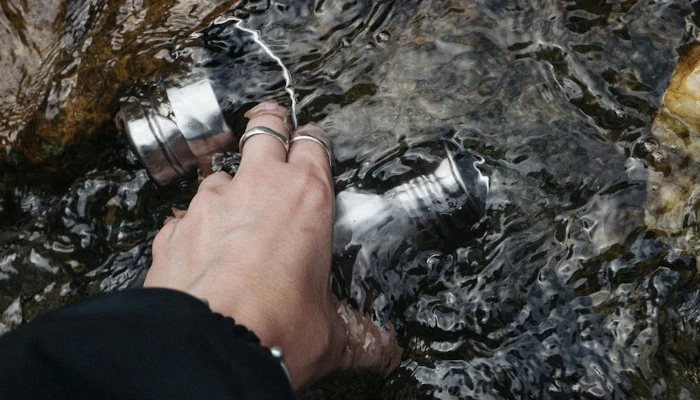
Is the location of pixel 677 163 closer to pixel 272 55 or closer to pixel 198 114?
pixel 272 55

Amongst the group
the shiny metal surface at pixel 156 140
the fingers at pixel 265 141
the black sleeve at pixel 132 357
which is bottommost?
the fingers at pixel 265 141

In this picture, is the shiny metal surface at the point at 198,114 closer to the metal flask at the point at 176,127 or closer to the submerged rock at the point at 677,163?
the metal flask at the point at 176,127

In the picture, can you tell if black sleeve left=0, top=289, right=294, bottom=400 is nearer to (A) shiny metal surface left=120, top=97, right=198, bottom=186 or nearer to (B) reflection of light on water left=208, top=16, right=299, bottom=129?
(A) shiny metal surface left=120, top=97, right=198, bottom=186

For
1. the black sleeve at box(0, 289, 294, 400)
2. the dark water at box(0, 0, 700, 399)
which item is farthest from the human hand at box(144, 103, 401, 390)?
the black sleeve at box(0, 289, 294, 400)

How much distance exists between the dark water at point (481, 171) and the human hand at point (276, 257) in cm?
12

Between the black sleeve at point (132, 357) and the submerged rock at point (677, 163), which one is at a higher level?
the black sleeve at point (132, 357)

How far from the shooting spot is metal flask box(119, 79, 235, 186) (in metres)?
1.70

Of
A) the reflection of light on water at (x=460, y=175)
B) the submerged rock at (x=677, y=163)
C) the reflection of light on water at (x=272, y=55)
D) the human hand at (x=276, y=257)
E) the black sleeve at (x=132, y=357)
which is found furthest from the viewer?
the reflection of light on water at (x=272, y=55)

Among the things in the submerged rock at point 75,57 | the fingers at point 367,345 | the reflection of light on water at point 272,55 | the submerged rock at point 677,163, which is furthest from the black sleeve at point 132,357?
the submerged rock at point 677,163

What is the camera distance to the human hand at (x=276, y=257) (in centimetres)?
142

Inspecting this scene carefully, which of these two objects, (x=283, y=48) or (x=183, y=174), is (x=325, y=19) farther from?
(x=183, y=174)

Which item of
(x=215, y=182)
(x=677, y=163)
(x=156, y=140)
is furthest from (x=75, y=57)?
(x=677, y=163)

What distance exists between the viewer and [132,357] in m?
0.94

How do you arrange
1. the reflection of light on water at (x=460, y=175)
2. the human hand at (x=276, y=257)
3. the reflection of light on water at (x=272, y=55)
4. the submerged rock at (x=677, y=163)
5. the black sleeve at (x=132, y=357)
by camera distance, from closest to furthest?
the black sleeve at (x=132, y=357), the human hand at (x=276, y=257), the reflection of light on water at (x=460, y=175), the submerged rock at (x=677, y=163), the reflection of light on water at (x=272, y=55)
